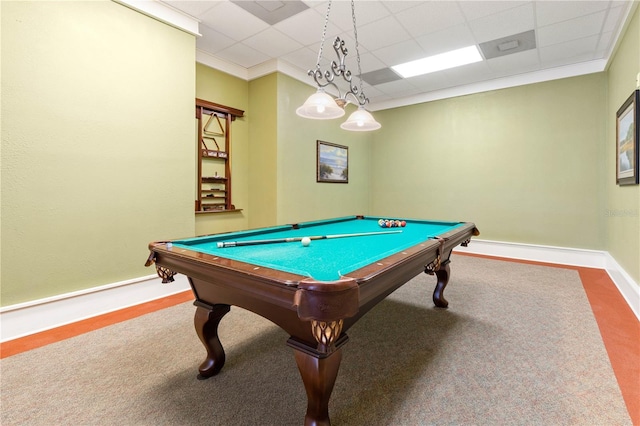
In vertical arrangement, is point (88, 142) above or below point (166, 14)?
below

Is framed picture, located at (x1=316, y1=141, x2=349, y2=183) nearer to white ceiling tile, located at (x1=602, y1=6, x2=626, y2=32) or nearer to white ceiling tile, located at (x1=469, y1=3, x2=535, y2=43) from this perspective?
white ceiling tile, located at (x1=469, y1=3, x2=535, y2=43)

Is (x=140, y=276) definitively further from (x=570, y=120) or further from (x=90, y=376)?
(x=570, y=120)

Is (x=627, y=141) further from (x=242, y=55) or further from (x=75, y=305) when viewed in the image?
(x=75, y=305)

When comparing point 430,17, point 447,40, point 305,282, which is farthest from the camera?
point 447,40

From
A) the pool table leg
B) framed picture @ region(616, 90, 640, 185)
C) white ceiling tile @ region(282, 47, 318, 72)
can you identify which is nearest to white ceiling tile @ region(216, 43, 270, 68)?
white ceiling tile @ region(282, 47, 318, 72)

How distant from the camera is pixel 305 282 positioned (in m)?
1.04

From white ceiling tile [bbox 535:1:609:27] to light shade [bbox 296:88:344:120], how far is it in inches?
96.8

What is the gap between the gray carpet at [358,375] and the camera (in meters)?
1.46

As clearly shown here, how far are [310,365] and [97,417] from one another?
115 cm

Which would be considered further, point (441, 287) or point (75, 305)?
point (441, 287)

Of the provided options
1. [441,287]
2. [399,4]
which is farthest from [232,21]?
[441,287]

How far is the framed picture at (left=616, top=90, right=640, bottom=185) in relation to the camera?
9.21 feet

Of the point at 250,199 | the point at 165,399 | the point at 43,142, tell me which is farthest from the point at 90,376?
the point at 250,199

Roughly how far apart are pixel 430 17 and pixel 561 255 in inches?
156
